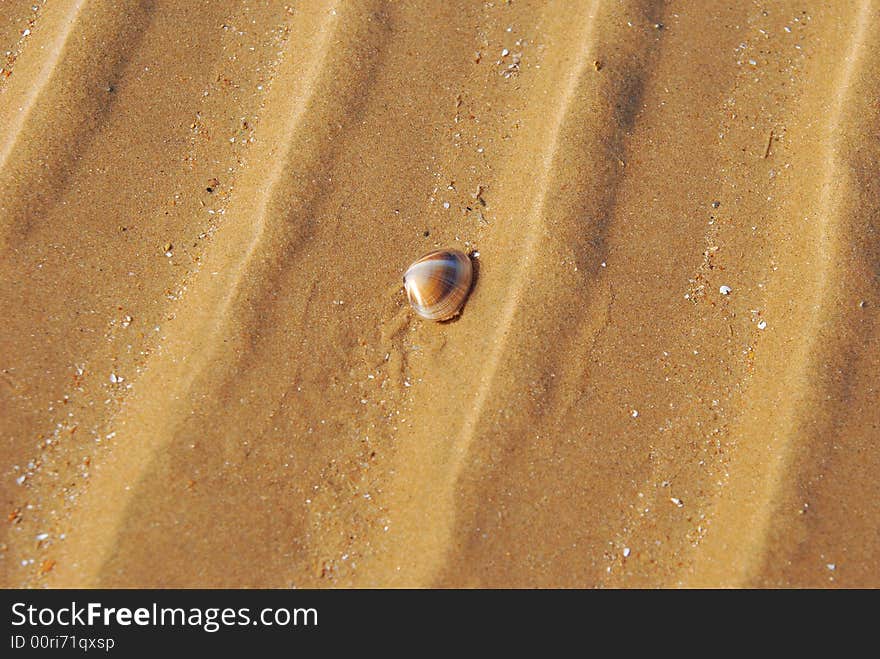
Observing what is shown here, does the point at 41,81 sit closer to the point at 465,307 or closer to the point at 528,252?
the point at 465,307

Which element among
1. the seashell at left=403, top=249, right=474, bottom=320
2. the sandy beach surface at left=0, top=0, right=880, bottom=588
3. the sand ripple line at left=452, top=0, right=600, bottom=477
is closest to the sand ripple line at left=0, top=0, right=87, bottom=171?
the sandy beach surface at left=0, top=0, right=880, bottom=588

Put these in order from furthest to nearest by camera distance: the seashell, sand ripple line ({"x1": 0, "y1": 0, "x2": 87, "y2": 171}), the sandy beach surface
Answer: sand ripple line ({"x1": 0, "y1": 0, "x2": 87, "y2": 171}), the seashell, the sandy beach surface

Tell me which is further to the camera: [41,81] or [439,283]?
[41,81]

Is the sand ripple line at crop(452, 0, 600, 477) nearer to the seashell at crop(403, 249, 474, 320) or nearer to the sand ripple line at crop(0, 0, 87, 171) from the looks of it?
the seashell at crop(403, 249, 474, 320)

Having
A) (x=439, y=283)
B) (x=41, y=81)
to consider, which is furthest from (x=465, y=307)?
(x=41, y=81)

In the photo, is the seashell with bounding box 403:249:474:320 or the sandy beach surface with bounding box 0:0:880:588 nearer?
the sandy beach surface with bounding box 0:0:880:588

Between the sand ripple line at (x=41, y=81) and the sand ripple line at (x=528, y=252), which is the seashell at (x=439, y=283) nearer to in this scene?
the sand ripple line at (x=528, y=252)
